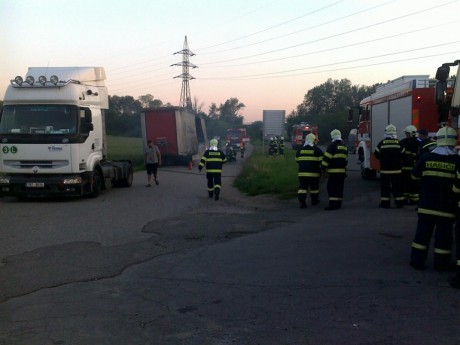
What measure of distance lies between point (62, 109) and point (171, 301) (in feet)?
31.7

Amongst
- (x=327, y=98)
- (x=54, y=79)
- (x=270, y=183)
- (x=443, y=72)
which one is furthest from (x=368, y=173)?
(x=327, y=98)

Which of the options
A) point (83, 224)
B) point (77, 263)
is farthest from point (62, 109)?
point (77, 263)

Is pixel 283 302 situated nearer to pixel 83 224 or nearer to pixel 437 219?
pixel 437 219

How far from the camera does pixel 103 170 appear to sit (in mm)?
15766

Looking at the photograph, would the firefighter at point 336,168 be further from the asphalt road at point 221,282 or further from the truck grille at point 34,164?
the truck grille at point 34,164

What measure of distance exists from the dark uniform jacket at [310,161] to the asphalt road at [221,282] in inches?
57.0

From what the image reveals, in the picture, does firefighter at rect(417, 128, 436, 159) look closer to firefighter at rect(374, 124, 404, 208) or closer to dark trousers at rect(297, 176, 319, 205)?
firefighter at rect(374, 124, 404, 208)

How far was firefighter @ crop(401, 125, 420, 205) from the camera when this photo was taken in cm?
1212

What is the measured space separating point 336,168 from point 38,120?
811 cm

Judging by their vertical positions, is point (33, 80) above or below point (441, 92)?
above

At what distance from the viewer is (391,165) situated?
1166 cm

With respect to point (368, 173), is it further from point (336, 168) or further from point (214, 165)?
point (336, 168)

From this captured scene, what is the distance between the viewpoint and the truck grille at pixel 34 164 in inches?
541

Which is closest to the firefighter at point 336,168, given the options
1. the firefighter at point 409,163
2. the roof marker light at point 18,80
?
the firefighter at point 409,163
